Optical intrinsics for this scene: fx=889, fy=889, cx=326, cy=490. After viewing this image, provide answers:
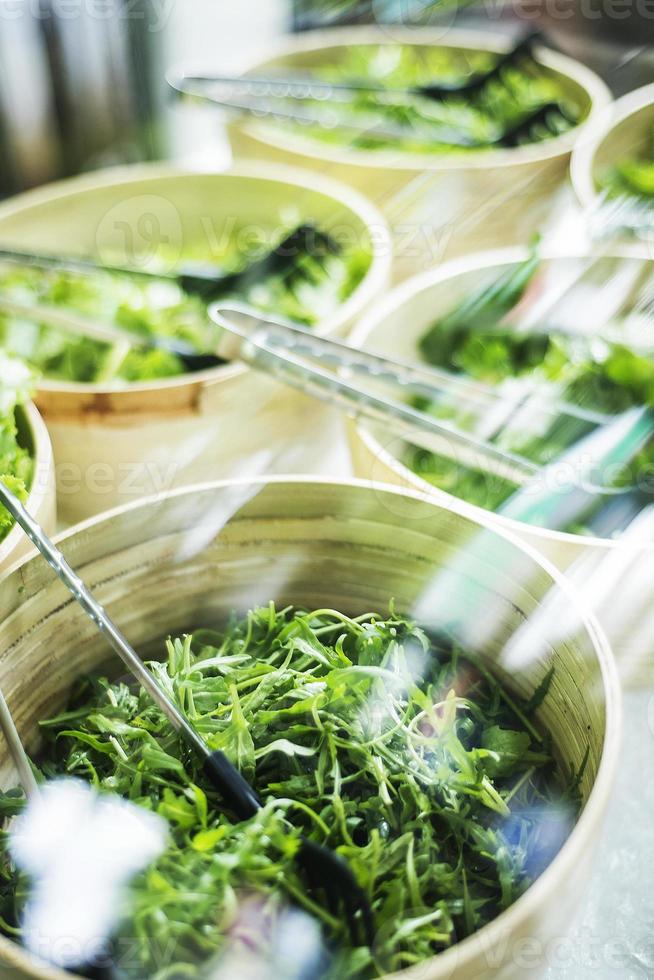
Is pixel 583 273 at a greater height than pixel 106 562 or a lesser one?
greater

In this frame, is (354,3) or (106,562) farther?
(354,3)

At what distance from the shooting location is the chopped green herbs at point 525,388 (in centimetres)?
76

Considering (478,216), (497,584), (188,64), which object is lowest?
(497,584)

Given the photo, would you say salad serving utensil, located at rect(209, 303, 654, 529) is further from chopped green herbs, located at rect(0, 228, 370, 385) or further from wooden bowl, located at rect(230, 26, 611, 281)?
wooden bowl, located at rect(230, 26, 611, 281)

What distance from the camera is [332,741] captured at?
1.75 ft

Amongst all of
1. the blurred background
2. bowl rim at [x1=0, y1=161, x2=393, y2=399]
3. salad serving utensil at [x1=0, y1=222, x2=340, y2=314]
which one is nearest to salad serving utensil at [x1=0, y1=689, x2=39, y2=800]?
bowl rim at [x1=0, y1=161, x2=393, y2=399]

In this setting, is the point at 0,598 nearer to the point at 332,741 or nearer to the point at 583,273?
the point at 332,741

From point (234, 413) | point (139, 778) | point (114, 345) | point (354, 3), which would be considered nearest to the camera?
point (139, 778)

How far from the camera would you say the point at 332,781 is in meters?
0.53

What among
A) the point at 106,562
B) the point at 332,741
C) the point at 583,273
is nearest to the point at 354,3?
the point at 583,273

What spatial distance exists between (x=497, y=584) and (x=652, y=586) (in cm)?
10

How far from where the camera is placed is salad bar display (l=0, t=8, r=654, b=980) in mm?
473

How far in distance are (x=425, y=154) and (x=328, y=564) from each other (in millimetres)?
698

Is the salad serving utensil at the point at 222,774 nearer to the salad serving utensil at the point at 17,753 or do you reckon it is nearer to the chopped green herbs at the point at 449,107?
the salad serving utensil at the point at 17,753
